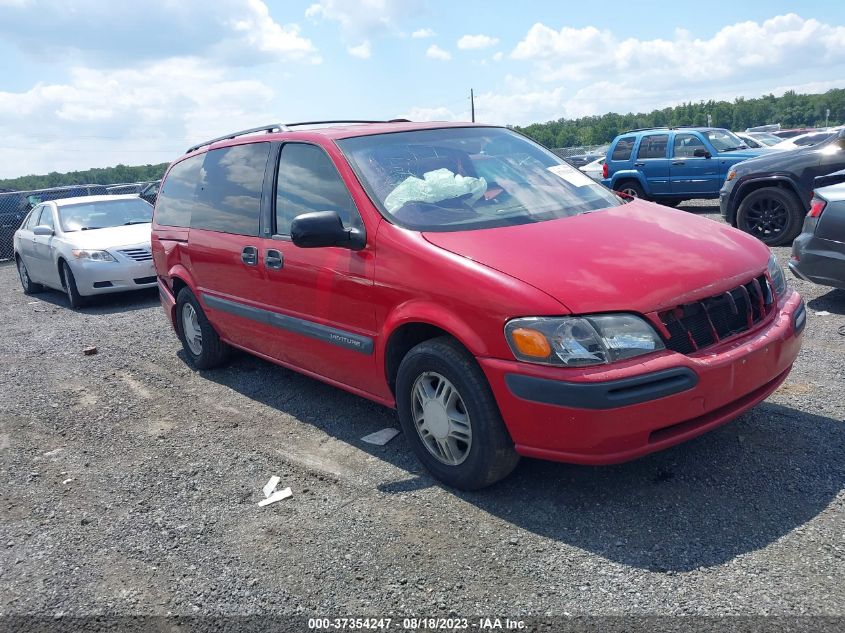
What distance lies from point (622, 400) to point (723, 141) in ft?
44.7

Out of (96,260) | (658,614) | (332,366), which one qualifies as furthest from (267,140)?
(96,260)

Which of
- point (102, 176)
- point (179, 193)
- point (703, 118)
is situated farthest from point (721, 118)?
point (179, 193)

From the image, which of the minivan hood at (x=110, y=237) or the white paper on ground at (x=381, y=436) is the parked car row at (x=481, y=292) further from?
the minivan hood at (x=110, y=237)

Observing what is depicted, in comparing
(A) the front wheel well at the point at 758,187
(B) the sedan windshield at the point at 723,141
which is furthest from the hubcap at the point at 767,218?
(B) the sedan windshield at the point at 723,141

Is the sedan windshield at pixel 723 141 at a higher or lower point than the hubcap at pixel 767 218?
higher

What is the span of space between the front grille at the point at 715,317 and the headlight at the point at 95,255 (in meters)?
8.51

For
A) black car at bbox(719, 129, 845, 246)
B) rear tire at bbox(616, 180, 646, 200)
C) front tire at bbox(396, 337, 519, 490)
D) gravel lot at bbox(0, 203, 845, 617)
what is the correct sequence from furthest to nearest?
rear tire at bbox(616, 180, 646, 200), black car at bbox(719, 129, 845, 246), front tire at bbox(396, 337, 519, 490), gravel lot at bbox(0, 203, 845, 617)

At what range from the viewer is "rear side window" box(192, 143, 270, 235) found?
16.3 ft

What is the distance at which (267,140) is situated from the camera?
5004 millimetres

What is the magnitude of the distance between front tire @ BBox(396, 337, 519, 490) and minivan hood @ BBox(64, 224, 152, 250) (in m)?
7.51

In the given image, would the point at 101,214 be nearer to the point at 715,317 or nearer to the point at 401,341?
the point at 401,341

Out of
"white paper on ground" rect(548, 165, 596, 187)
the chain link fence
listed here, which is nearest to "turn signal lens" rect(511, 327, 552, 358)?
"white paper on ground" rect(548, 165, 596, 187)

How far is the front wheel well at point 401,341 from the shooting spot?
12.3 ft

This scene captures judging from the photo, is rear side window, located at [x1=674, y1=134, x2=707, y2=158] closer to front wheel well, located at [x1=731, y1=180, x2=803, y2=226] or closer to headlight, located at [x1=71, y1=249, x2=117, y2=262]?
front wheel well, located at [x1=731, y1=180, x2=803, y2=226]
